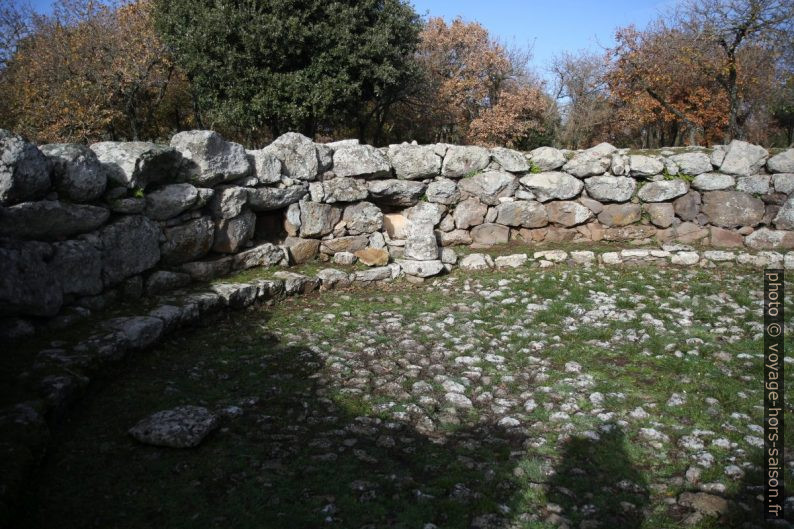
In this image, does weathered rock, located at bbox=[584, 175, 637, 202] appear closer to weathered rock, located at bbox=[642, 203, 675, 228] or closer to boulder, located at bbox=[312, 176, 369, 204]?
weathered rock, located at bbox=[642, 203, 675, 228]

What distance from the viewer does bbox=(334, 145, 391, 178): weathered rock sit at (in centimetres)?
1020

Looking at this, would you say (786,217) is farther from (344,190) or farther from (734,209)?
(344,190)

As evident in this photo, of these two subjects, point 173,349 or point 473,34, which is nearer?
point 173,349

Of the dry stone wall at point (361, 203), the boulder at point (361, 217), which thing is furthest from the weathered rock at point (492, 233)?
the boulder at point (361, 217)

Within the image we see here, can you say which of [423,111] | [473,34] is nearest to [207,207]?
[423,111]

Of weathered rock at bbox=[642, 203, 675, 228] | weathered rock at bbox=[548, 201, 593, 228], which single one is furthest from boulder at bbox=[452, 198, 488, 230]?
weathered rock at bbox=[642, 203, 675, 228]

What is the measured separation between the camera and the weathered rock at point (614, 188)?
1070cm

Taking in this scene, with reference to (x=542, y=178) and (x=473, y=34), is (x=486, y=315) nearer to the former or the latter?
(x=542, y=178)

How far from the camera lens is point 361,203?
10.3 meters

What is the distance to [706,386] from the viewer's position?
5387mm

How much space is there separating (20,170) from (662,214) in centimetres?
1042

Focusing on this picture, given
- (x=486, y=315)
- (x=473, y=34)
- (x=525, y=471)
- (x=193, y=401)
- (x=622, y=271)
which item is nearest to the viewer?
(x=525, y=471)

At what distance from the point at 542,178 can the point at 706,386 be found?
6163mm

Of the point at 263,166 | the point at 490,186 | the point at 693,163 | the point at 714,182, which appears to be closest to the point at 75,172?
the point at 263,166
